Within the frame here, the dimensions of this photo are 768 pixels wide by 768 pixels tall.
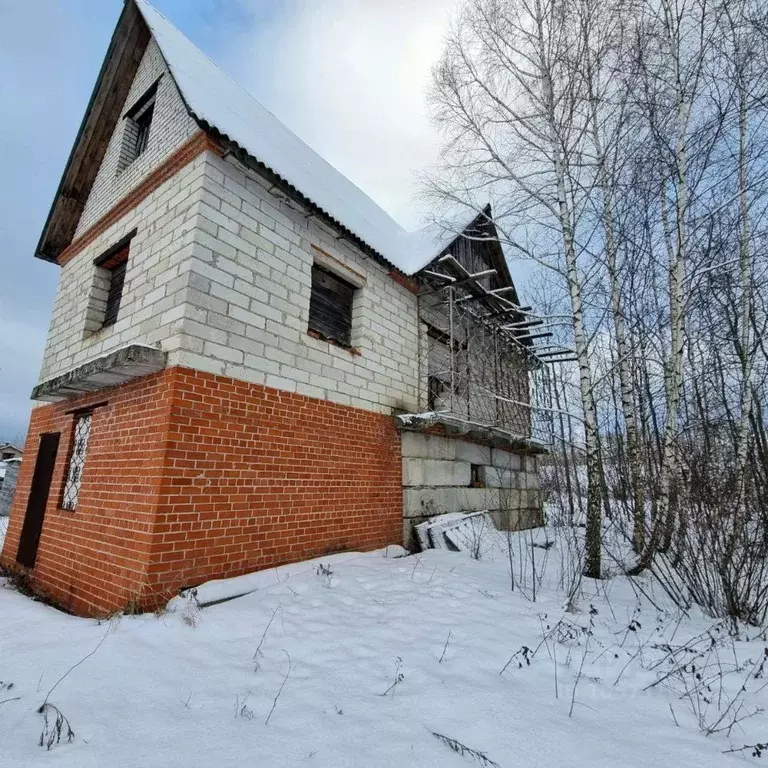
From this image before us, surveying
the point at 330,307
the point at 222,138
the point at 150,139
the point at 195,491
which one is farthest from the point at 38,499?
the point at 222,138

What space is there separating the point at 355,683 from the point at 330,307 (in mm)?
4842

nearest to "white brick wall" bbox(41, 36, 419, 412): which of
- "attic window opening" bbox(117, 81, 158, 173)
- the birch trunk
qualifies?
"attic window opening" bbox(117, 81, 158, 173)

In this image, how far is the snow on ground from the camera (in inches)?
74.9

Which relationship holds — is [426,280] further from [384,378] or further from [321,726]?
[321,726]

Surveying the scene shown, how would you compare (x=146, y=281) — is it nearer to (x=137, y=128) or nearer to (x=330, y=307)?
(x=330, y=307)

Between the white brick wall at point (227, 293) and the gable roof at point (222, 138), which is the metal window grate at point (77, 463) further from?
the gable roof at point (222, 138)

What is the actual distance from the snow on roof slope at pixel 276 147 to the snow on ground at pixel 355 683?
495cm

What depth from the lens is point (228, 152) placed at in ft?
15.9

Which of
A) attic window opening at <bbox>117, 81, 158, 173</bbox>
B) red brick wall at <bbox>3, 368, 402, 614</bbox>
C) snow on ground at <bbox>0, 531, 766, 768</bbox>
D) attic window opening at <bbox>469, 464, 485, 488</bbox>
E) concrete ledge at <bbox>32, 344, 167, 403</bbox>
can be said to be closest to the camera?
snow on ground at <bbox>0, 531, 766, 768</bbox>

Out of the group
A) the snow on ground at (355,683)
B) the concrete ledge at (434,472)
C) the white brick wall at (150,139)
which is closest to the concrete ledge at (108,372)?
the snow on ground at (355,683)

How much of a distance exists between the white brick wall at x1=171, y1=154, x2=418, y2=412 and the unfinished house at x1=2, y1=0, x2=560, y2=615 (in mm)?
25

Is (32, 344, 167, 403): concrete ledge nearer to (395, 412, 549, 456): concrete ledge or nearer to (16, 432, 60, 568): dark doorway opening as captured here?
(16, 432, 60, 568): dark doorway opening

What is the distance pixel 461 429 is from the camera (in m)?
7.19

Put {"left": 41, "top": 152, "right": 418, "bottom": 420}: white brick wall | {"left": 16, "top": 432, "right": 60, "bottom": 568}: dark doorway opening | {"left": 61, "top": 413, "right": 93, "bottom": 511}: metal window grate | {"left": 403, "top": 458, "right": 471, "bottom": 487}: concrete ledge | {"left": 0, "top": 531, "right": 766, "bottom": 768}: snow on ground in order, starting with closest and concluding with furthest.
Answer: {"left": 0, "top": 531, "right": 766, "bottom": 768}: snow on ground < {"left": 41, "top": 152, "right": 418, "bottom": 420}: white brick wall < {"left": 61, "top": 413, "right": 93, "bottom": 511}: metal window grate < {"left": 16, "top": 432, "right": 60, "bottom": 568}: dark doorway opening < {"left": 403, "top": 458, "right": 471, "bottom": 487}: concrete ledge
